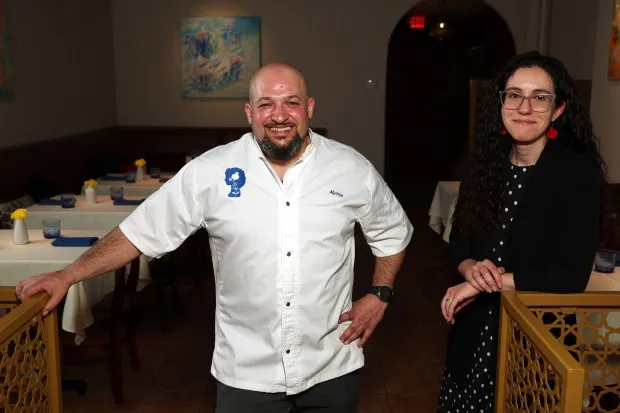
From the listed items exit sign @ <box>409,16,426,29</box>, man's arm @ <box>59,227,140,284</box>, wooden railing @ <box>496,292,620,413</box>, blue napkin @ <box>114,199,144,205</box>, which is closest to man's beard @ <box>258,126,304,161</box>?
man's arm @ <box>59,227,140,284</box>

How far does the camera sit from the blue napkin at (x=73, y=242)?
3902 mm

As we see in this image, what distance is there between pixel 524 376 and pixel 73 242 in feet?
9.65

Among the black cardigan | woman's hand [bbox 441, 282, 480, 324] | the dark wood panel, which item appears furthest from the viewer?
the dark wood panel

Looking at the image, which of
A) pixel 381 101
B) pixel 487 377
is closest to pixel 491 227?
pixel 487 377

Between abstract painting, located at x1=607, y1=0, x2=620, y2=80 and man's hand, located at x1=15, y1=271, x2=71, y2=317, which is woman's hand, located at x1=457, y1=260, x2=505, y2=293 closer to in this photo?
man's hand, located at x1=15, y1=271, x2=71, y2=317

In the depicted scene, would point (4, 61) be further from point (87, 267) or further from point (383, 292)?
point (383, 292)

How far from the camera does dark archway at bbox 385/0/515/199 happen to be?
540 inches

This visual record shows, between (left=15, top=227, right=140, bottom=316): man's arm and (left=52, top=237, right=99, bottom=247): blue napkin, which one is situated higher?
(left=15, top=227, right=140, bottom=316): man's arm

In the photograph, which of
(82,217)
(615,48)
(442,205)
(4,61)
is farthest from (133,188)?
(615,48)

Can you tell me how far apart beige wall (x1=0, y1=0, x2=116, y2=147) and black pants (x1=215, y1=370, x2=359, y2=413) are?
521 centimetres

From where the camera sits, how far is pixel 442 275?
6469mm

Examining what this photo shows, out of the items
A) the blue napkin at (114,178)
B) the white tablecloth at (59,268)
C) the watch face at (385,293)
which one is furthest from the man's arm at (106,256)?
the blue napkin at (114,178)

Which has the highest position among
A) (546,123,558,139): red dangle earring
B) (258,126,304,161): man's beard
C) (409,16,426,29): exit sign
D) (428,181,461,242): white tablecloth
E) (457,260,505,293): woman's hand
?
(409,16,426,29): exit sign

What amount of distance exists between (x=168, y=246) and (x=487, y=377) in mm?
1080
